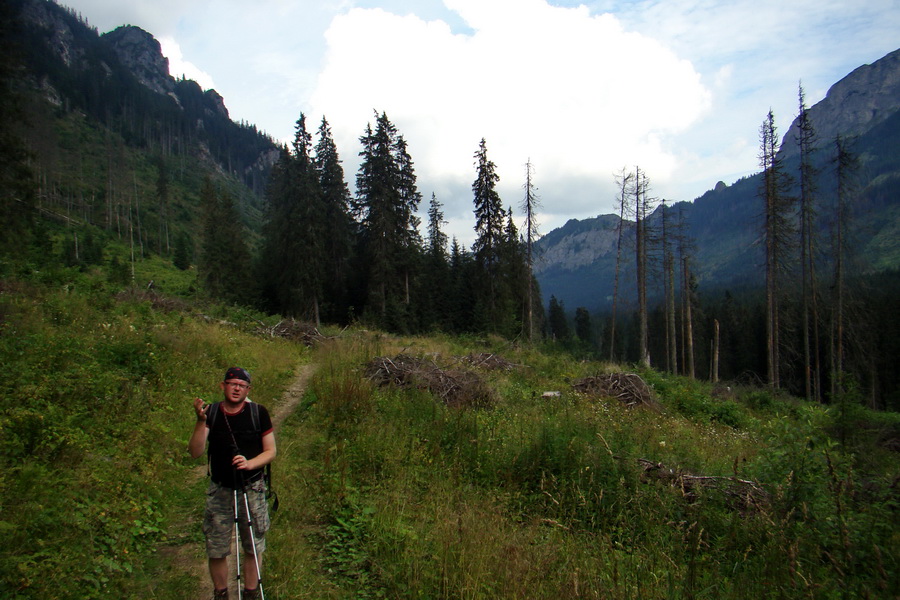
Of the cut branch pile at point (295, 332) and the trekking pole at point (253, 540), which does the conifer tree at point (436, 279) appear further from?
the trekking pole at point (253, 540)

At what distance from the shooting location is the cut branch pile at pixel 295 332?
663 inches

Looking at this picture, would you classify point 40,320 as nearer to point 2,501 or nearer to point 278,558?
point 2,501

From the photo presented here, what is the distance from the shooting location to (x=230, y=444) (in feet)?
11.6

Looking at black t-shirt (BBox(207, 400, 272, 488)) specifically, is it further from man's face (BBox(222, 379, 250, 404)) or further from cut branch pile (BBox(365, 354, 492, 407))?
cut branch pile (BBox(365, 354, 492, 407))

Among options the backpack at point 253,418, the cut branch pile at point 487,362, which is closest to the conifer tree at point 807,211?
the cut branch pile at point 487,362

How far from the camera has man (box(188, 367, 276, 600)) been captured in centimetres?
340

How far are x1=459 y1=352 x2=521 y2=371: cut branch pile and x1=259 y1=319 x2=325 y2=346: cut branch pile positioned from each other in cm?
608

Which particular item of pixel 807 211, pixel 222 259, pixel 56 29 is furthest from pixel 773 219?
pixel 56 29

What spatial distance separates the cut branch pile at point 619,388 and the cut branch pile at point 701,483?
21.6 ft

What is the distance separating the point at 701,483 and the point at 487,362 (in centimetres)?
1005

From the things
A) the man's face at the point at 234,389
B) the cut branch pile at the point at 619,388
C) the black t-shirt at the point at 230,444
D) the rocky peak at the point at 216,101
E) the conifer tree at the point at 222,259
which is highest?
the rocky peak at the point at 216,101

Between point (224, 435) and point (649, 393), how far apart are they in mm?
12603

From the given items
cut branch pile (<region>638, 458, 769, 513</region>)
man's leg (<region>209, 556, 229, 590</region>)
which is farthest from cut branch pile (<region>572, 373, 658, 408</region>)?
man's leg (<region>209, 556, 229, 590</region>)

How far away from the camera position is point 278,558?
12.5ft
